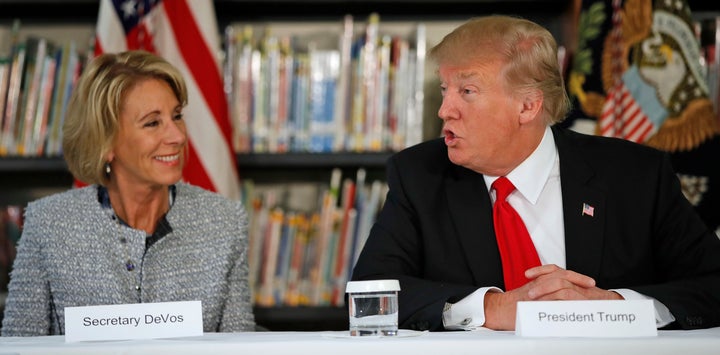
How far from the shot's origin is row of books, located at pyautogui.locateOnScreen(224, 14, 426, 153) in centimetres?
289

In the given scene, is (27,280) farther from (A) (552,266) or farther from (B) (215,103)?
(A) (552,266)

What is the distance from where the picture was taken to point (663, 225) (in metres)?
1.93

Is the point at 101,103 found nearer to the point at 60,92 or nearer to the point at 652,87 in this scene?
the point at 60,92

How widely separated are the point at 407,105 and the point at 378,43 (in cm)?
22

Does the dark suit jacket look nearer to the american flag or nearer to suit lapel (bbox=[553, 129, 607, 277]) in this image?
suit lapel (bbox=[553, 129, 607, 277])

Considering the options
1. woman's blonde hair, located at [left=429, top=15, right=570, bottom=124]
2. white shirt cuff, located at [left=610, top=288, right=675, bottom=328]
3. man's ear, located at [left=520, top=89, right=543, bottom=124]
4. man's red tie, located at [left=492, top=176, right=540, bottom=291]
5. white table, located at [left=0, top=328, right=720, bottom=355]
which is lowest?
white shirt cuff, located at [left=610, top=288, right=675, bottom=328]

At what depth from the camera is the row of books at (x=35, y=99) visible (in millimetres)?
2896

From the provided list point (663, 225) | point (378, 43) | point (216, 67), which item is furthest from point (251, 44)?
point (663, 225)

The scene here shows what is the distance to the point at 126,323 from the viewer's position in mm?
1430

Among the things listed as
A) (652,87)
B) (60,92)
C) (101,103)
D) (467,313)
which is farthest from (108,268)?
(652,87)

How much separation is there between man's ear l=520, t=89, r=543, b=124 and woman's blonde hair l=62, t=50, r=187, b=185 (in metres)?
0.84

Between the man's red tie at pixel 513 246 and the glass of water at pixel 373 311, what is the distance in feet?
1.71

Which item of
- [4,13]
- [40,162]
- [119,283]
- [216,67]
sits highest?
[4,13]

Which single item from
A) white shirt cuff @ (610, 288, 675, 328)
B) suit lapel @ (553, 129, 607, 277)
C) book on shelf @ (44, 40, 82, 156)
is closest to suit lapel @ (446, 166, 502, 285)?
suit lapel @ (553, 129, 607, 277)
